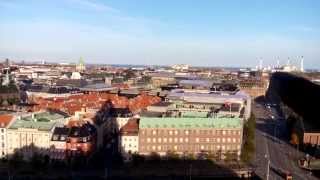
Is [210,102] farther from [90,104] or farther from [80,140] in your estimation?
[80,140]

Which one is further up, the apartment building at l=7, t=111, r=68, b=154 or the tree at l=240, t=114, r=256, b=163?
the apartment building at l=7, t=111, r=68, b=154

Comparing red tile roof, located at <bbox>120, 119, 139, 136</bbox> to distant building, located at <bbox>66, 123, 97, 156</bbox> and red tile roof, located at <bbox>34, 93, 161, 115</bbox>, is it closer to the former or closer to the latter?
distant building, located at <bbox>66, 123, 97, 156</bbox>

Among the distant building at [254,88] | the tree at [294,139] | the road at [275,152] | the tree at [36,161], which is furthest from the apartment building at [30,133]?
the distant building at [254,88]

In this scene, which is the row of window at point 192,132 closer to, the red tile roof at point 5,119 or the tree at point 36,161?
the tree at point 36,161

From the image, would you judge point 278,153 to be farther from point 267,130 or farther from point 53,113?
point 53,113

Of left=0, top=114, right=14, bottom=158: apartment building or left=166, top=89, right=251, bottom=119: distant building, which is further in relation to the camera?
left=166, top=89, right=251, bottom=119: distant building

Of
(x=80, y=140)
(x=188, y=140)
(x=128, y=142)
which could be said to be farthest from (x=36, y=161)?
(x=188, y=140)

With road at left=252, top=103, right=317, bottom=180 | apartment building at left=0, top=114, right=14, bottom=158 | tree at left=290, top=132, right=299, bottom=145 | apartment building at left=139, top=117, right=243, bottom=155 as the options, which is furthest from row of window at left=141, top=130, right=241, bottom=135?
apartment building at left=0, top=114, right=14, bottom=158
